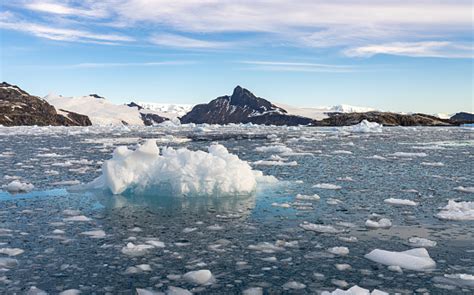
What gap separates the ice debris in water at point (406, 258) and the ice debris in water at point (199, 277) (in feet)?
9.33

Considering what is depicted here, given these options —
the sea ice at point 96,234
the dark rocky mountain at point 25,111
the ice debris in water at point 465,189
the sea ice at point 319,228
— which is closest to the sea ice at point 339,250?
the sea ice at point 319,228

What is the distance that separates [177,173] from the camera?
13328 millimetres

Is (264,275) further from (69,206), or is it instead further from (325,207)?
(69,206)

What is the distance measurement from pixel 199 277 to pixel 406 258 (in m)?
3.45

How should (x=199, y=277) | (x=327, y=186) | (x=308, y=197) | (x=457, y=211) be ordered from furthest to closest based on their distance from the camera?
1. (x=327, y=186)
2. (x=308, y=197)
3. (x=457, y=211)
4. (x=199, y=277)

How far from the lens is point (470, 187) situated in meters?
14.5

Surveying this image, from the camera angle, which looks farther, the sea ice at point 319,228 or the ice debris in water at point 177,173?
the ice debris in water at point 177,173

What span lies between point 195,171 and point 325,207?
13.2 ft

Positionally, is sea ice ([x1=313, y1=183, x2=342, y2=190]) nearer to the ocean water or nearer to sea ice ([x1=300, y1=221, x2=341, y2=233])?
the ocean water

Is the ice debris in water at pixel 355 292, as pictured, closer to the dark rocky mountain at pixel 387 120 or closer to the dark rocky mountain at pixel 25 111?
the dark rocky mountain at pixel 387 120

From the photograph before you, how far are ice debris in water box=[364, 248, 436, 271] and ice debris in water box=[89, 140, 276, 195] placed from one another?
20.9 feet

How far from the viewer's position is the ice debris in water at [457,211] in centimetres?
1032

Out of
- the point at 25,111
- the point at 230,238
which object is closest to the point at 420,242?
the point at 230,238

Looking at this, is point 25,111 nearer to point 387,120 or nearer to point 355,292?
point 387,120
